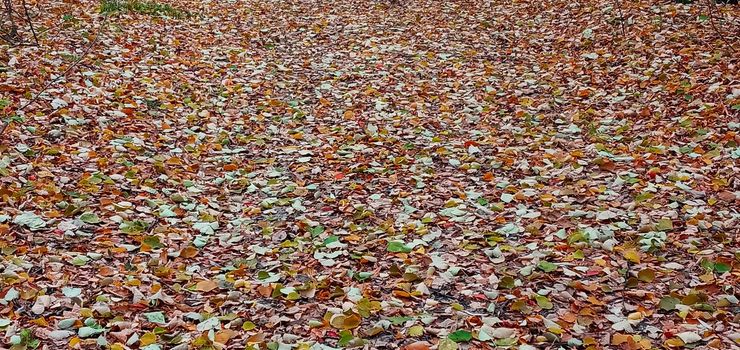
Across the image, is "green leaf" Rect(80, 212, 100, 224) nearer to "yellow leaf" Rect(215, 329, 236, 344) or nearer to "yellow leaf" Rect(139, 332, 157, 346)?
"yellow leaf" Rect(139, 332, 157, 346)

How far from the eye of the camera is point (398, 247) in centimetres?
404

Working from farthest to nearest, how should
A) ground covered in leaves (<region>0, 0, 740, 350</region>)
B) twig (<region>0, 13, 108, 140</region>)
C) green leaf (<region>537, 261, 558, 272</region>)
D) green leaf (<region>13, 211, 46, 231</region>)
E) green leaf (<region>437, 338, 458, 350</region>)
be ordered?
twig (<region>0, 13, 108, 140</region>) → green leaf (<region>13, 211, 46, 231</region>) → green leaf (<region>537, 261, 558, 272</region>) → ground covered in leaves (<region>0, 0, 740, 350</region>) → green leaf (<region>437, 338, 458, 350</region>)

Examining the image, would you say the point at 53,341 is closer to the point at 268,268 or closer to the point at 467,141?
the point at 268,268

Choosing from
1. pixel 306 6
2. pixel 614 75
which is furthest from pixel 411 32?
pixel 614 75

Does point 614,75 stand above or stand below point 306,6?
above

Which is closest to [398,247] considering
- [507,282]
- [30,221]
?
[507,282]

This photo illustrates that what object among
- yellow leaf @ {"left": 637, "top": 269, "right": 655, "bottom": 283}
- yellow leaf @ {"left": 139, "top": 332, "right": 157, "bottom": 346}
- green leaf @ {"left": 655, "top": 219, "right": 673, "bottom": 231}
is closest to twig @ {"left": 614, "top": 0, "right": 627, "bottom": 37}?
green leaf @ {"left": 655, "top": 219, "right": 673, "bottom": 231}

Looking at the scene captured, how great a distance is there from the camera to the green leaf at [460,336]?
315cm

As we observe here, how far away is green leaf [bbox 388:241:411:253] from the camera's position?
4016 millimetres

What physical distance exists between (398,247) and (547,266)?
35.9 inches

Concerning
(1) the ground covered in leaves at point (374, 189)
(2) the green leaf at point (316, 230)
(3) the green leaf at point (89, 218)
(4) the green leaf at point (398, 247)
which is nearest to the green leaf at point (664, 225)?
(1) the ground covered in leaves at point (374, 189)

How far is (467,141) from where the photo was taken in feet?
19.2

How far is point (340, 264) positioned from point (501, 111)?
3321 mm

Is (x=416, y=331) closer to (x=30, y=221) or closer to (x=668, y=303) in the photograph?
(x=668, y=303)
